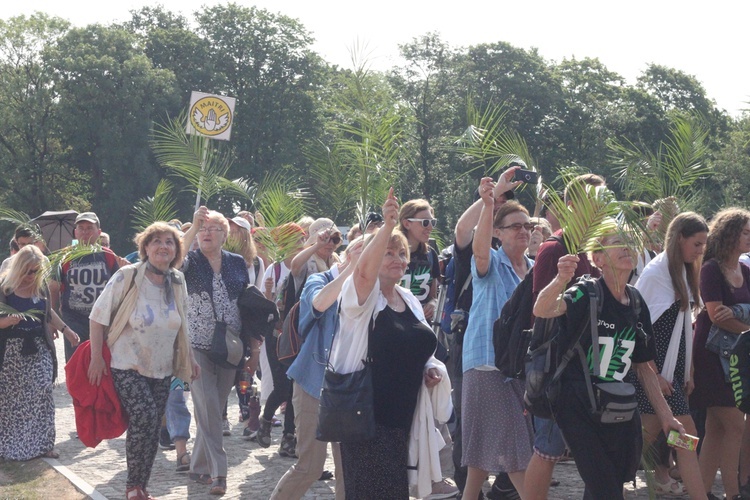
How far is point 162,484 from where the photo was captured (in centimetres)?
785

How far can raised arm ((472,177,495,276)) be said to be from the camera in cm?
590

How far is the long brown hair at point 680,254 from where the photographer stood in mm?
6629

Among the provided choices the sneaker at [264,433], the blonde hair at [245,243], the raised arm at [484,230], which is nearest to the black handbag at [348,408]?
the raised arm at [484,230]

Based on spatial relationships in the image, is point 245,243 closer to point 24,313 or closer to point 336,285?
point 24,313

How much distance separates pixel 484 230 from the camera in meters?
6.01

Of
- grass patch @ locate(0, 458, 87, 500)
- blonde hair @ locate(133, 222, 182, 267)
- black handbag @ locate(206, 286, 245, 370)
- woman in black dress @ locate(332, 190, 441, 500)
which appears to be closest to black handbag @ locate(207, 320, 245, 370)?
black handbag @ locate(206, 286, 245, 370)

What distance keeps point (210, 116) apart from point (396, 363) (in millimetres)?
3682

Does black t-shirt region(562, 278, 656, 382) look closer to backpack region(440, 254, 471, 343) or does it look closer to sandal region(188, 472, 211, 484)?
backpack region(440, 254, 471, 343)

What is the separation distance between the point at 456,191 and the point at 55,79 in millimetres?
43000

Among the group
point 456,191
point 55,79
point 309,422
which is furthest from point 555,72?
point 309,422

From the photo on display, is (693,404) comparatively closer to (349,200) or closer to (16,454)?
(349,200)

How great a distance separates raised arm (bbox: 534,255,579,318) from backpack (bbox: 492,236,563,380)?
1.57 feet

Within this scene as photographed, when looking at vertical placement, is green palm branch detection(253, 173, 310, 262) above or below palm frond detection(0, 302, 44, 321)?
above

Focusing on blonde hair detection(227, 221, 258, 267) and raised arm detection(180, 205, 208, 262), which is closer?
raised arm detection(180, 205, 208, 262)
